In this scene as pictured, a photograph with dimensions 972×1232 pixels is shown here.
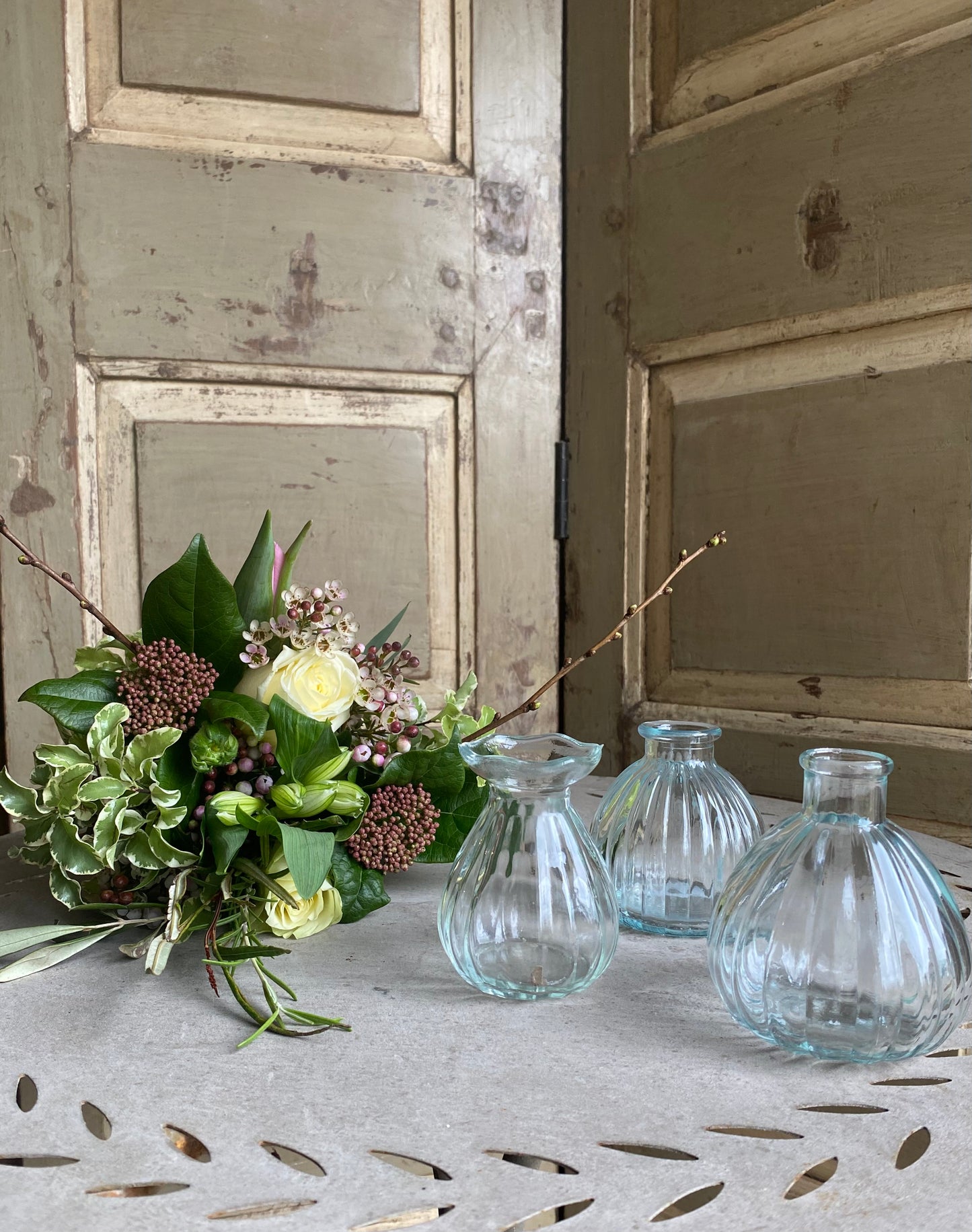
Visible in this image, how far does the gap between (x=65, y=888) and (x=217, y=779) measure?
0.36ft

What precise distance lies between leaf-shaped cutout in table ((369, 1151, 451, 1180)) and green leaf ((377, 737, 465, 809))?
29 cm

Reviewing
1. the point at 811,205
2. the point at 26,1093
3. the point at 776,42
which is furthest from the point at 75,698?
the point at 776,42

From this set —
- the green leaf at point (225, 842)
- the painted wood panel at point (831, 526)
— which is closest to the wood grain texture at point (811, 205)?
the painted wood panel at point (831, 526)

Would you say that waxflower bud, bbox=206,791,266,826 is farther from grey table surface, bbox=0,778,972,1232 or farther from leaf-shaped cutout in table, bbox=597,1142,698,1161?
leaf-shaped cutout in table, bbox=597,1142,698,1161

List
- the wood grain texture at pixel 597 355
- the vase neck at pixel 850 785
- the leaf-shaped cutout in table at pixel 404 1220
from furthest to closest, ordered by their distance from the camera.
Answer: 1. the wood grain texture at pixel 597 355
2. the vase neck at pixel 850 785
3. the leaf-shaped cutout in table at pixel 404 1220

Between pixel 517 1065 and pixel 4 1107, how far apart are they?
21cm

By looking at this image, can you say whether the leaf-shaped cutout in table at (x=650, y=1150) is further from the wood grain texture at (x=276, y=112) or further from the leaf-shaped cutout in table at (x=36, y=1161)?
the wood grain texture at (x=276, y=112)

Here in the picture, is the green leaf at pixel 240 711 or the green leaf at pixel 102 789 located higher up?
the green leaf at pixel 240 711

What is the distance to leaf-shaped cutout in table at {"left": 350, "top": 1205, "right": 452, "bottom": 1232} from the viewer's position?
337mm

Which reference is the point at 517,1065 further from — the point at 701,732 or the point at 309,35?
the point at 309,35

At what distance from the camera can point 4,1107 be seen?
0.41 metres

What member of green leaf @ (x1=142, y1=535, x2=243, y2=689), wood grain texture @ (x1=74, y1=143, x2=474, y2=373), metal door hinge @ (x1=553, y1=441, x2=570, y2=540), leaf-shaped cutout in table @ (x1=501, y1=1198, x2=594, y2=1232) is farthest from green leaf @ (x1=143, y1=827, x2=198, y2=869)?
metal door hinge @ (x1=553, y1=441, x2=570, y2=540)

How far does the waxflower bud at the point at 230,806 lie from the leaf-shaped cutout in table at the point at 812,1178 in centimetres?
35

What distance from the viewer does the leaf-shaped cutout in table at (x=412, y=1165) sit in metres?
0.37
